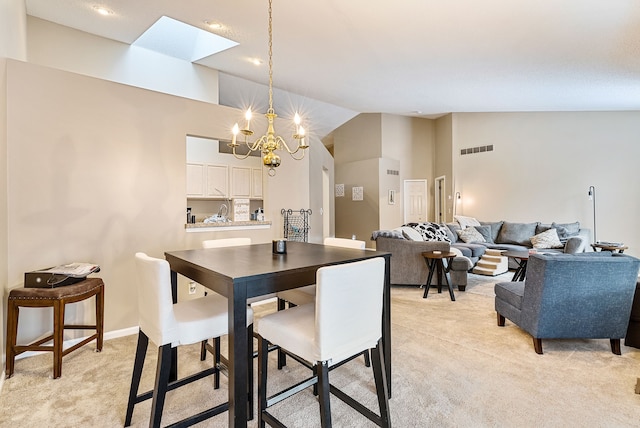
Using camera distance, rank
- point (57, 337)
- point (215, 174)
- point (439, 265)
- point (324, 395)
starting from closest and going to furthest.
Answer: point (324, 395), point (57, 337), point (439, 265), point (215, 174)

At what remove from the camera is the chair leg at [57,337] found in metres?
2.11

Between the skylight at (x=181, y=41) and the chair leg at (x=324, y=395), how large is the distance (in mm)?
4088

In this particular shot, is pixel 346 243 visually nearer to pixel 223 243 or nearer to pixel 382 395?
pixel 223 243

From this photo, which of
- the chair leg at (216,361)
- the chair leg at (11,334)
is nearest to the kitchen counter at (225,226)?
the chair leg at (11,334)

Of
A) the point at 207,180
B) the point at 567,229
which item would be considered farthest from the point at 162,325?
the point at 567,229

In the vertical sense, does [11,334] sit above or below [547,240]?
below

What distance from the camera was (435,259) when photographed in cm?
414

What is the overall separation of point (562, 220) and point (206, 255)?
744 cm

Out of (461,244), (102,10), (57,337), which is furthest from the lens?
(461,244)

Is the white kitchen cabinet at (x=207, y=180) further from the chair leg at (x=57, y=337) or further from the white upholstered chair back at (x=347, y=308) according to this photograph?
the white upholstered chair back at (x=347, y=308)

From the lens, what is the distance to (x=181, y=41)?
4.41 meters

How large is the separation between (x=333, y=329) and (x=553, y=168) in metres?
7.43

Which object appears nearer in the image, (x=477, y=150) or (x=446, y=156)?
(x=477, y=150)

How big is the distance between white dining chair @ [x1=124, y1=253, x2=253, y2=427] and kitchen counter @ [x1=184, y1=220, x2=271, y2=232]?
168 cm
